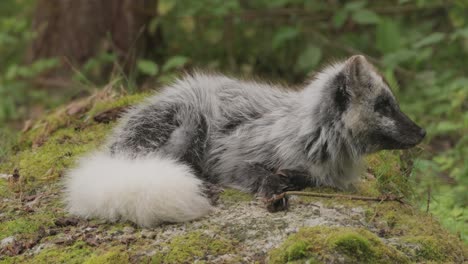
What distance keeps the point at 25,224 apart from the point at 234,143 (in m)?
1.63

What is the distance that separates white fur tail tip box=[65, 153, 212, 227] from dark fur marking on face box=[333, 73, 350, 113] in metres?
1.14

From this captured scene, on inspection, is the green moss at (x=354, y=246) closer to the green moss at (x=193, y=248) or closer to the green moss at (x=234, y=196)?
the green moss at (x=193, y=248)

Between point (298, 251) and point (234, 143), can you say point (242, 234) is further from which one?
point (234, 143)

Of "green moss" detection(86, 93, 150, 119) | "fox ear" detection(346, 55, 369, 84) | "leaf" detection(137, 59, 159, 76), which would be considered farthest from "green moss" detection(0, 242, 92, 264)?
"leaf" detection(137, 59, 159, 76)

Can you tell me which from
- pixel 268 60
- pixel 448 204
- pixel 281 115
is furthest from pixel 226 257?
pixel 268 60

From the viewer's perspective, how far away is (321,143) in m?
4.64

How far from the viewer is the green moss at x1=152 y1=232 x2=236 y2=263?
3643mm

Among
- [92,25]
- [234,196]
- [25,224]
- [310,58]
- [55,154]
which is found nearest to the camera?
[25,224]

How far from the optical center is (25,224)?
169 inches

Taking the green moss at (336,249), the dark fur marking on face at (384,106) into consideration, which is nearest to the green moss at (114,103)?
the dark fur marking on face at (384,106)

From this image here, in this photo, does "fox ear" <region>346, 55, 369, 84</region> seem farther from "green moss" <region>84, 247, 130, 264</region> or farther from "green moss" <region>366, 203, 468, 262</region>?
"green moss" <region>84, 247, 130, 264</region>

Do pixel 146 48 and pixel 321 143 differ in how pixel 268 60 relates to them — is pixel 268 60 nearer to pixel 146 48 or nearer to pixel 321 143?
pixel 146 48

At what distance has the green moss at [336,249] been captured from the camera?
3.43 m

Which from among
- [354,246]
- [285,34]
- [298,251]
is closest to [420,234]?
[354,246]
